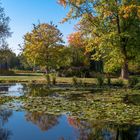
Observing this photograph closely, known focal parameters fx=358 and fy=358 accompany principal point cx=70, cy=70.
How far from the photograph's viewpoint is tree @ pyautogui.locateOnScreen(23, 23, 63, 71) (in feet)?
179

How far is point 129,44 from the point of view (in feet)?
120

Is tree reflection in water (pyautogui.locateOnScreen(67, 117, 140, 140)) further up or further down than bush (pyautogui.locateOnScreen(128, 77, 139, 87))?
further down

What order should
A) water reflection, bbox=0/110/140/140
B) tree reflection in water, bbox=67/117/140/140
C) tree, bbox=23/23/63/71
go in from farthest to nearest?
tree, bbox=23/23/63/71, water reflection, bbox=0/110/140/140, tree reflection in water, bbox=67/117/140/140

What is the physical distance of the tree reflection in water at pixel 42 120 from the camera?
13469mm

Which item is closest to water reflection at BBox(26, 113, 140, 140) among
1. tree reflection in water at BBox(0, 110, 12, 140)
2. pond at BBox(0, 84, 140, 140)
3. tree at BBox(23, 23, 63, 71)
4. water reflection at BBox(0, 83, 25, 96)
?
pond at BBox(0, 84, 140, 140)

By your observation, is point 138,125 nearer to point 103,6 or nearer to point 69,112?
point 69,112

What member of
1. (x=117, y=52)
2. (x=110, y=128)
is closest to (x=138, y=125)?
(x=110, y=128)

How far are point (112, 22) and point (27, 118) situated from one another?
2413 centimetres

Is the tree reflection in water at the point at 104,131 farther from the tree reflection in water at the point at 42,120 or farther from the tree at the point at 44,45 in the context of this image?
the tree at the point at 44,45

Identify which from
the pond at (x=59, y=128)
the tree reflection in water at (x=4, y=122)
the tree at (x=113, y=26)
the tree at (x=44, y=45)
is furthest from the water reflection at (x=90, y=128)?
the tree at (x=44, y=45)

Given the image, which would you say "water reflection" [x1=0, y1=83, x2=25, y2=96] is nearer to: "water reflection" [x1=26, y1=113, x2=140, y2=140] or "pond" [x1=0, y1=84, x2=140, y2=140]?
"pond" [x1=0, y1=84, x2=140, y2=140]

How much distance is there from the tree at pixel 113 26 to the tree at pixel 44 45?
1697cm

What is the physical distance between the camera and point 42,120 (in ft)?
47.3

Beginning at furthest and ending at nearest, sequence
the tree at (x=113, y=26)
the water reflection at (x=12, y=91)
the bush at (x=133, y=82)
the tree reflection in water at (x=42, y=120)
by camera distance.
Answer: the tree at (x=113, y=26) → the bush at (x=133, y=82) → the water reflection at (x=12, y=91) → the tree reflection in water at (x=42, y=120)
